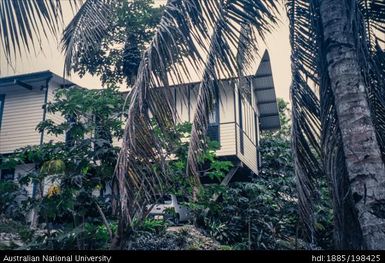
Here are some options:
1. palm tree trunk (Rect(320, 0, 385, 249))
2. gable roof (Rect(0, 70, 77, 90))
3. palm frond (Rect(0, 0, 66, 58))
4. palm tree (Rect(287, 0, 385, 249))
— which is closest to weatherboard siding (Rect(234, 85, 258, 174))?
gable roof (Rect(0, 70, 77, 90))

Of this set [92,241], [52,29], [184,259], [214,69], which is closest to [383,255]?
[184,259]

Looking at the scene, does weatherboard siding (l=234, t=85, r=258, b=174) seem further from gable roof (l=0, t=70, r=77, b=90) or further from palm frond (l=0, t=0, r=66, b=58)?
palm frond (l=0, t=0, r=66, b=58)

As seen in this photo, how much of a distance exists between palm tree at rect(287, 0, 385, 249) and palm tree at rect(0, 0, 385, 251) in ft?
0.04

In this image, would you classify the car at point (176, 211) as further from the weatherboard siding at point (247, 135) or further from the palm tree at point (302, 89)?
the palm tree at point (302, 89)

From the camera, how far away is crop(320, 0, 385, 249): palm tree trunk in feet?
11.5

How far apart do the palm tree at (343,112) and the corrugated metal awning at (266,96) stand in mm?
10988

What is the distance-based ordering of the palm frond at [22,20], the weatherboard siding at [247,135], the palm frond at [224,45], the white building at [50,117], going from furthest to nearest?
1. the weatherboard siding at [247,135]
2. the white building at [50,117]
3. the palm frond at [224,45]
4. the palm frond at [22,20]

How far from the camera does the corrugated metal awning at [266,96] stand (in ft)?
56.4

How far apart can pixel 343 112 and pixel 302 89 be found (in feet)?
5.12

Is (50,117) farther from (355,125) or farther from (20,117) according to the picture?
(355,125)

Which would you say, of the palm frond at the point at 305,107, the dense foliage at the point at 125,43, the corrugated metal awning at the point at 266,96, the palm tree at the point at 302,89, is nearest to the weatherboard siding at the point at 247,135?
the corrugated metal awning at the point at 266,96

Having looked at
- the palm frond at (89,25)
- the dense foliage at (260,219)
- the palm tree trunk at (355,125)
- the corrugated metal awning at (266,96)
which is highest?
the corrugated metal awning at (266,96)

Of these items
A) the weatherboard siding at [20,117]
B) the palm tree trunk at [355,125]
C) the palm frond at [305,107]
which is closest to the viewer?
the palm tree trunk at [355,125]

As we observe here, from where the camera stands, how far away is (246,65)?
6121 millimetres
